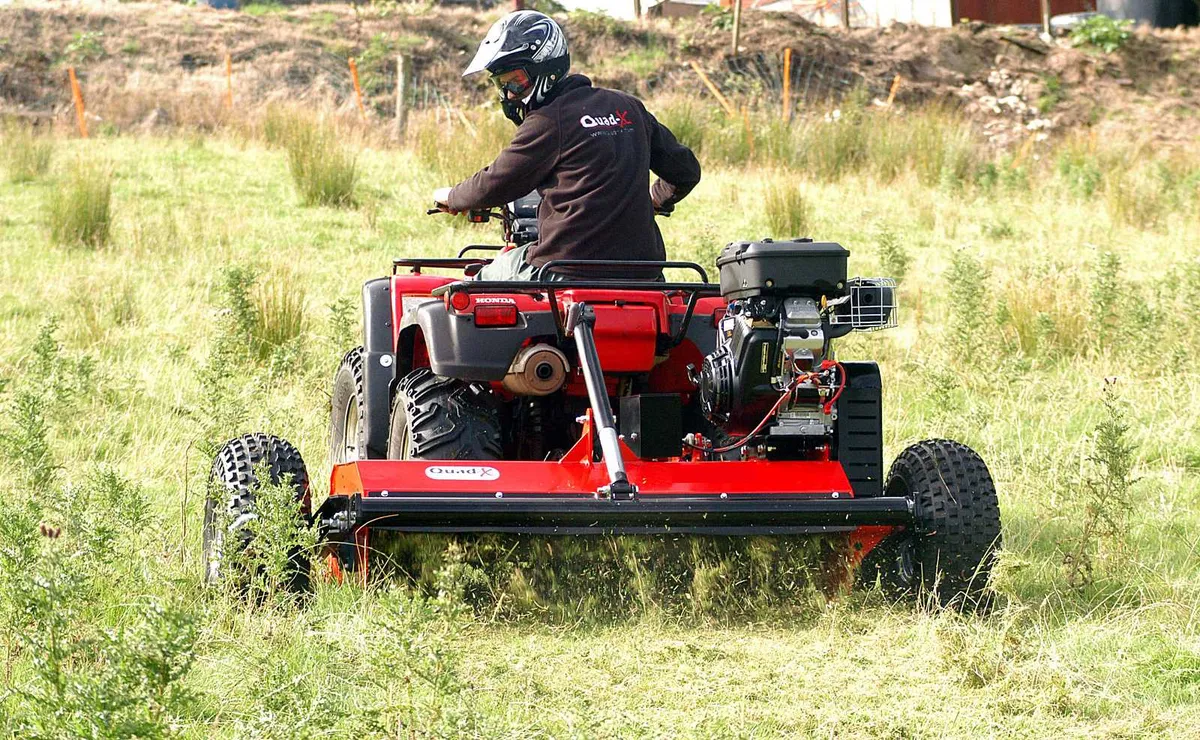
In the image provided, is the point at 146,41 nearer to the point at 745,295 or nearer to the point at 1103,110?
the point at 1103,110

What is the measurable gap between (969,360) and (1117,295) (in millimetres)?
1030

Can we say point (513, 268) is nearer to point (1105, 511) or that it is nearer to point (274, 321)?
point (1105, 511)

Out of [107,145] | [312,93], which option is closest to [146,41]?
[312,93]

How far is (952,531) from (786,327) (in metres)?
0.76

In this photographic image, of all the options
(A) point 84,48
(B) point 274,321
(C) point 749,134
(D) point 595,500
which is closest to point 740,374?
(D) point 595,500

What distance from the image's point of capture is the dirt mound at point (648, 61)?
88.6 ft

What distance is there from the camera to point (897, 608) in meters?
4.34

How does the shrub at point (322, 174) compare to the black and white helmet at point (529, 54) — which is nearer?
the black and white helmet at point (529, 54)

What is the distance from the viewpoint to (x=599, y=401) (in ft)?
13.5

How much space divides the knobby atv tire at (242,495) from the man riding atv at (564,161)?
1025 mm

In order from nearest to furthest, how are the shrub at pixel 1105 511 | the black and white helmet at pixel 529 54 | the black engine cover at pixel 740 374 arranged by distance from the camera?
the black engine cover at pixel 740 374 → the shrub at pixel 1105 511 → the black and white helmet at pixel 529 54

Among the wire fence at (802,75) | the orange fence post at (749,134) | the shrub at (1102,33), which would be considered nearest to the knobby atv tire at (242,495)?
the orange fence post at (749,134)

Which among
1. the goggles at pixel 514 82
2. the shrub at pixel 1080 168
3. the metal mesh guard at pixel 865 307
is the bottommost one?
the shrub at pixel 1080 168

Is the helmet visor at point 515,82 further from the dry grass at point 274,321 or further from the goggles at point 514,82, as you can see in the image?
the dry grass at point 274,321
